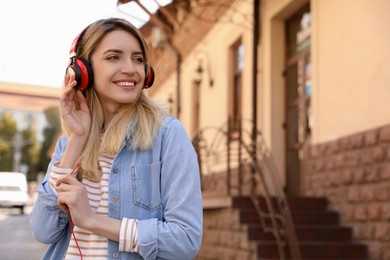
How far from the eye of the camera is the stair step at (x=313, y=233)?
7832mm

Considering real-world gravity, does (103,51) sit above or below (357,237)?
above

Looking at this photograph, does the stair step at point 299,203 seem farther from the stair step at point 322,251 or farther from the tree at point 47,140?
the tree at point 47,140

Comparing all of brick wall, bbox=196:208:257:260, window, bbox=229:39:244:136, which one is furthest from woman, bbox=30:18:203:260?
window, bbox=229:39:244:136

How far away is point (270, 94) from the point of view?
10734 mm

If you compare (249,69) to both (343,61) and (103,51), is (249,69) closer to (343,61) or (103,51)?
(343,61)

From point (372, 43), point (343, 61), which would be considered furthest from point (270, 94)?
point (372, 43)

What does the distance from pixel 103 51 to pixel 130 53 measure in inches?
3.0

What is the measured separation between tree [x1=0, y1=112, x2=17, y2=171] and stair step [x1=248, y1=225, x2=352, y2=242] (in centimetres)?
5944

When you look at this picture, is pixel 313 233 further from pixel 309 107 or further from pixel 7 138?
pixel 7 138

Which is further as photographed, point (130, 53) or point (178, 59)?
point (178, 59)

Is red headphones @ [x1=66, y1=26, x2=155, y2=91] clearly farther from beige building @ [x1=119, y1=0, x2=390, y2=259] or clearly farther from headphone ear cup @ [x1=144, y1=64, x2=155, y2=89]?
beige building @ [x1=119, y1=0, x2=390, y2=259]

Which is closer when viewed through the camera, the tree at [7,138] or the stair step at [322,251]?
the stair step at [322,251]

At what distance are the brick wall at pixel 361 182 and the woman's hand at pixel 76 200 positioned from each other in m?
5.31

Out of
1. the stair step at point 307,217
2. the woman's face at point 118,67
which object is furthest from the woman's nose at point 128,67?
the stair step at point 307,217
